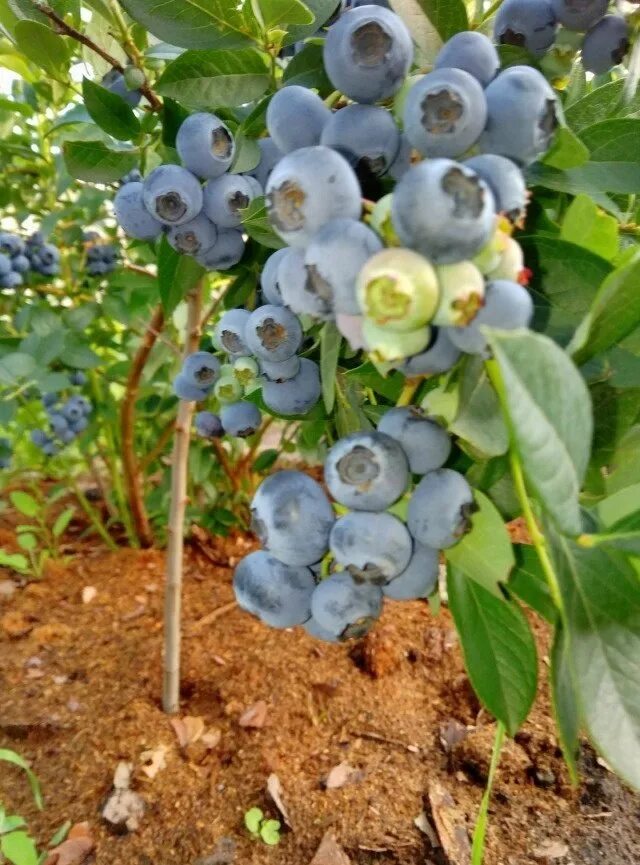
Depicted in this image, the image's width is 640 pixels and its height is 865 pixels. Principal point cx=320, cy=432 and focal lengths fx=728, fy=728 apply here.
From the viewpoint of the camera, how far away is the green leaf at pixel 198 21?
60cm

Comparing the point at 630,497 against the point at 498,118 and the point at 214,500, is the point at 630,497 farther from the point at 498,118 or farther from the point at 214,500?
the point at 214,500

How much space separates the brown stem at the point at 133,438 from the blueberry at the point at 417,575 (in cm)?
99

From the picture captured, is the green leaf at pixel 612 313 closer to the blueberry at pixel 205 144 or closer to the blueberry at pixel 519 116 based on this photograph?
the blueberry at pixel 519 116

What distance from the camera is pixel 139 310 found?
6.38 feet

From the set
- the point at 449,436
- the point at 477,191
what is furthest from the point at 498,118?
the point at 449,436

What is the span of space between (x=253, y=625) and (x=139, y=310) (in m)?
0.88

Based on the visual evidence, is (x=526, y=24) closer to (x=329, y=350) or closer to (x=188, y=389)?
(x=329, y=350)

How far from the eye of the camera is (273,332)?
60cm

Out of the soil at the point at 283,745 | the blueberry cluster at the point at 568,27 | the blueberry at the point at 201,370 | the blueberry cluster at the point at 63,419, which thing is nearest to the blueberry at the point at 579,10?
the blueberry cluster at the point at 568,27

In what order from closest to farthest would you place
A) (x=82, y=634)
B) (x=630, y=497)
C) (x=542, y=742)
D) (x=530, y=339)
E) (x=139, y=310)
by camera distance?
1. (x=530, y=339)
2. (x=630, y=497)
3. (x=542, y=742)
4. (x=82, y=634)
5. (x=139, y=310)

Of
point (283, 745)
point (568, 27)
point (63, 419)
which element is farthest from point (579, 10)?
point (63, 419)

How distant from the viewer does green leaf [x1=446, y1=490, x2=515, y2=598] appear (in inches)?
18.6

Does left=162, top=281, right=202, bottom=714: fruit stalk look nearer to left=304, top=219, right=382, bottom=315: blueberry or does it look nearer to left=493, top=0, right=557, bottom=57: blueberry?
left=493, top=0, right=557, bottom=57: blueberry

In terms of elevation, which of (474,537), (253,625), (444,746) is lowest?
(253,625)
